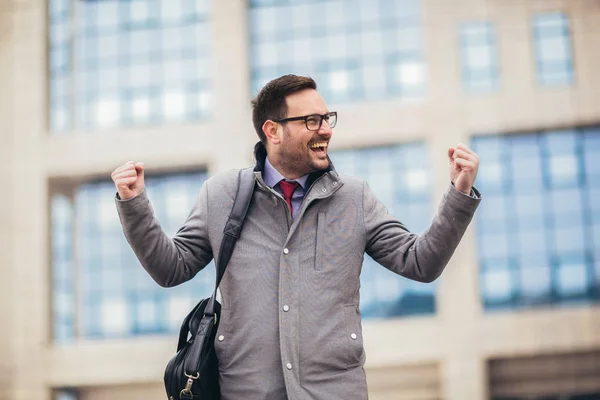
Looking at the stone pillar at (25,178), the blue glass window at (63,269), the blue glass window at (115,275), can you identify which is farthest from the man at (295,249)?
the blue glass window at (63,269)

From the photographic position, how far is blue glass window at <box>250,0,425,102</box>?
78.4 feet

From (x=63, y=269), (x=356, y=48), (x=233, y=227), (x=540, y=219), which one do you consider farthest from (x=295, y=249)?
(x=63, y=269)

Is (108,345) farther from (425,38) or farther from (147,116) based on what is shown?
(425,38)

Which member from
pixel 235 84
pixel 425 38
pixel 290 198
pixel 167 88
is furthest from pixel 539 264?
pixel 290 198

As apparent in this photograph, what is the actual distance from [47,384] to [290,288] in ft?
73.0

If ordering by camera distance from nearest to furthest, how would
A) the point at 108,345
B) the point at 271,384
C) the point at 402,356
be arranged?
the point at 271,384 < the point at 402,356 < the point at 108,345

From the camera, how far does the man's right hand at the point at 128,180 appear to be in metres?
3.39

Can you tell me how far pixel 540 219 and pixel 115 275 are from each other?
11648 millimetres

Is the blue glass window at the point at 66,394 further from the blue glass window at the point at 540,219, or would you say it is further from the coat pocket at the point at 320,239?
the coat pocket at the point at 320,239

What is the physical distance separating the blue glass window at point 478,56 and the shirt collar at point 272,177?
2054 centimetres

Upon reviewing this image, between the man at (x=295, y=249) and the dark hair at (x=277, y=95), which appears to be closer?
the man at (x=295, y=249)

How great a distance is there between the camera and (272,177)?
374 cm

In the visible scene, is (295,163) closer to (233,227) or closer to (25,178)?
(233,227)

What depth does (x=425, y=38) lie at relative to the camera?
23422 millimetres
